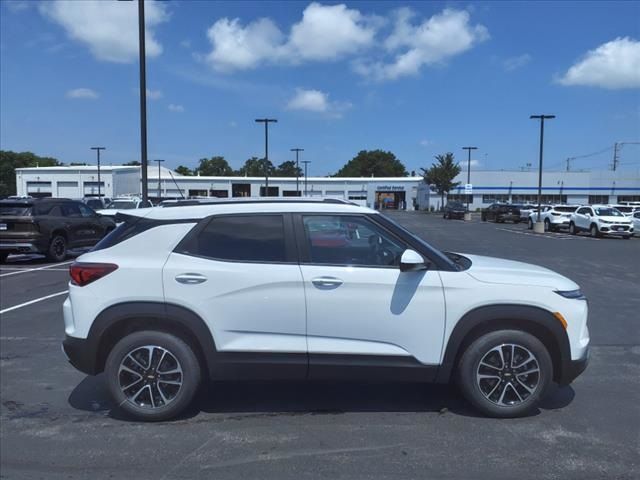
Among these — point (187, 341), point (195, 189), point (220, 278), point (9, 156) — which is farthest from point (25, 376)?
point (9, 156)

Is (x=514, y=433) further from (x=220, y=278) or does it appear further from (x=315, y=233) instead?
(x=220, y=278)

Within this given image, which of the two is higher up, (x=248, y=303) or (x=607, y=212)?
(x=607, y=212)

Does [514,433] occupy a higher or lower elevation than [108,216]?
lower

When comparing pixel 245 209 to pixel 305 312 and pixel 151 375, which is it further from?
pixel 151 375

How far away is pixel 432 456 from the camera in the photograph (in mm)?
3693

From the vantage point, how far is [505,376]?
4.16 metres

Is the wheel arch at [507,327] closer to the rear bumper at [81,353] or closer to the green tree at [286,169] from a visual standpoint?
the rear bumper at [81,353]

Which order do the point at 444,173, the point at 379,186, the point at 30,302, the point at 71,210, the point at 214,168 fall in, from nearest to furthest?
1. the point at 30,302
2. the point at 71,210
3. the point at 444,173
4. the point at 379,186
5. the point at 214,168

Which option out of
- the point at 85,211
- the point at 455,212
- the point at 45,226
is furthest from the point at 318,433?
the point at 455,212

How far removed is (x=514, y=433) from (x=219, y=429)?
2244 mm

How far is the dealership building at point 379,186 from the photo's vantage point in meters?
77.6

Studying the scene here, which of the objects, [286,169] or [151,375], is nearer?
[151,375]

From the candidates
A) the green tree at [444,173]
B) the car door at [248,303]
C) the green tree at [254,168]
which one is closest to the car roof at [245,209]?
the car door at [248,303]

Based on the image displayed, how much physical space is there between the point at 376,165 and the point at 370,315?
145817mm
